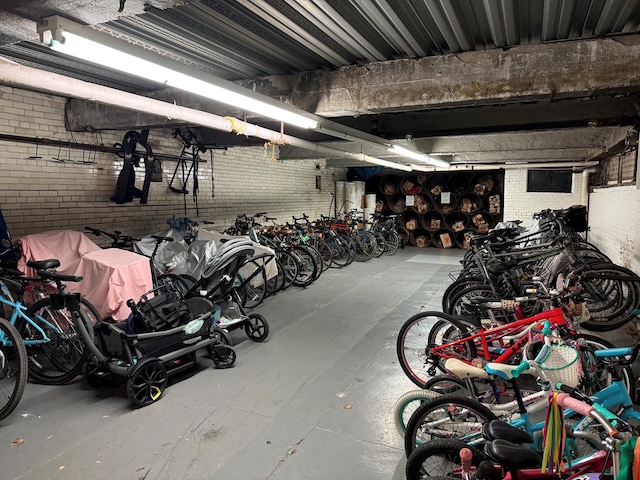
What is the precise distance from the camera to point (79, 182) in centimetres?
475

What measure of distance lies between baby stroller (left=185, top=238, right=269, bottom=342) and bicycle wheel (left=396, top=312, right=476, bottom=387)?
1.51 m

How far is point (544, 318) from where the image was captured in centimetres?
246

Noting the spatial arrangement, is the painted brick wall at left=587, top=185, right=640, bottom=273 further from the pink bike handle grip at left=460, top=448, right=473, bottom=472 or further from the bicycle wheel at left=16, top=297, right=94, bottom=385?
the bicycle wheel at left=16, top=297, right=94, bottom=385

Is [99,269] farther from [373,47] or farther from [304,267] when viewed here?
[304,267]

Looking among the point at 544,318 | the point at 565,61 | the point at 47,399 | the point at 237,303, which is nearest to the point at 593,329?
the point at 544,318

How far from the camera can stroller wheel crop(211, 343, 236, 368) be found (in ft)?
11.3

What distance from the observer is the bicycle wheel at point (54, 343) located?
316cm

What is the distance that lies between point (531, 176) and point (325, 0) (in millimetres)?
9444

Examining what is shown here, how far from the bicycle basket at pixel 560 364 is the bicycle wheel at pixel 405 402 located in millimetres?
537

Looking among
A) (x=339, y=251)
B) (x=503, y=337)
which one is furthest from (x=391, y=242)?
(x=503, y=337)

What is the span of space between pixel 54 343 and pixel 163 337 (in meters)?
1.01

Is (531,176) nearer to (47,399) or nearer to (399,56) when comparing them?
(399,56)

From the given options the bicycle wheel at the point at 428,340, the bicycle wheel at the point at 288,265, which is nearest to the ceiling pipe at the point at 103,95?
the bicycle wheel at the point at 428,340

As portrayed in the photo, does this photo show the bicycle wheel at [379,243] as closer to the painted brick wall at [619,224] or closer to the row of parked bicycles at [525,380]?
the painted brick wall at [619,224]
